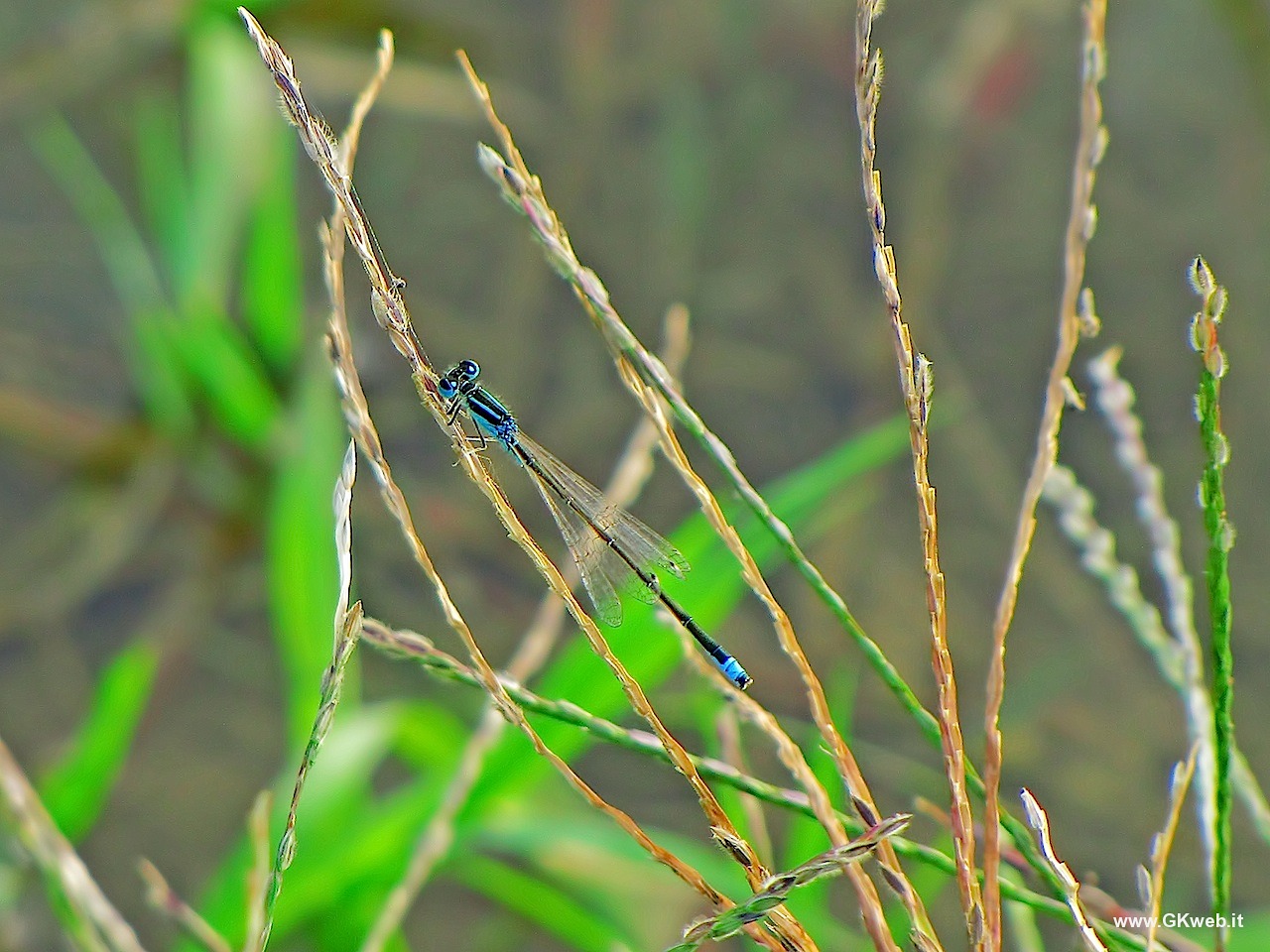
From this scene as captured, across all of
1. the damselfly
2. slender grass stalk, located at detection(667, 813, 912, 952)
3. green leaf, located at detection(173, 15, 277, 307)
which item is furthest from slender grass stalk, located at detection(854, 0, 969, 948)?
green leaf, located at detection(173, 15, 277, 307)

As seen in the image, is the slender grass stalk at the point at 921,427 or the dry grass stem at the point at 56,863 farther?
the dry grass stem at the point at 56,863

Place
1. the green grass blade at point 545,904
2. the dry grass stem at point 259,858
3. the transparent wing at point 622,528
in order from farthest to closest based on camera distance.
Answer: the green grass blade at point 545,904 < the transparent wing at point 622,528 < the dry grass stem at point 259,858

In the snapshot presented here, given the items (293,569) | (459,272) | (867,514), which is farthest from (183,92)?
(867,514)

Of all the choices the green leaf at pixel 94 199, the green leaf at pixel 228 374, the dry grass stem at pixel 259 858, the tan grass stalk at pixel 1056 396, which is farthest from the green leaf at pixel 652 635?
the green leaf at pixel 94 199

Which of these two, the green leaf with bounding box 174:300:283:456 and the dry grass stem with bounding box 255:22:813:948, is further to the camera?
the green leaf with bounding box 174:300:283:456

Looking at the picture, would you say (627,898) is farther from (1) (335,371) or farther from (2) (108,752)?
(1) (335,371)

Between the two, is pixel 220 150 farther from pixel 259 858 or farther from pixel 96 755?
pixel 259 858

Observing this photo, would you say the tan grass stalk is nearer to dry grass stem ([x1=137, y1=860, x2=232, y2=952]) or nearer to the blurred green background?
dry grass stem ([x1=137, y1=860, x2=232, y2=952])

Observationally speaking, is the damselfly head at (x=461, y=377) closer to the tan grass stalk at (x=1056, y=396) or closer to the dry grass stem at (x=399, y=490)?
the dry grass stem at (x=399, y=490)
